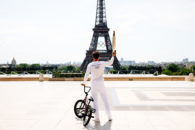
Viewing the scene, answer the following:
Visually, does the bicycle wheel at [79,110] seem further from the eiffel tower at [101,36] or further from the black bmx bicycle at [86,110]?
the eiffel tower at [101,36]

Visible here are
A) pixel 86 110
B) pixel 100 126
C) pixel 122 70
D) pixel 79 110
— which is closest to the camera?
pixel 100 126

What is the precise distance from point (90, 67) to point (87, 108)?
3.65 feet

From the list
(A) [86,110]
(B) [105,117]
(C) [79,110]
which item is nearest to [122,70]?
(B) [105,117]

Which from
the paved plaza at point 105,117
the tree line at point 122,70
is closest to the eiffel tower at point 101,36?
the tree line at point 122,70

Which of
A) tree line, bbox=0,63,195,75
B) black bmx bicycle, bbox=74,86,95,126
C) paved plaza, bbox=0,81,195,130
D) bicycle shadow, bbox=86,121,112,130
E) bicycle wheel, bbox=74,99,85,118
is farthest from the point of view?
tree line, bbox=0,63,195,75

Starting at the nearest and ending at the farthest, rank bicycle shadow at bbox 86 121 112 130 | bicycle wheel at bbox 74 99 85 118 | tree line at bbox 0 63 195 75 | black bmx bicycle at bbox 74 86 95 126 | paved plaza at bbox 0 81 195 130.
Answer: bicycle shadow at bbox 86 121 112 130 < paved plaza at bbox 0 81 195 130 < black bmx bicycle at bbox 74 86 95 126 < bicycle wheel at bbox 74 99 85 118 < tree line at bbox 0 63 195 75

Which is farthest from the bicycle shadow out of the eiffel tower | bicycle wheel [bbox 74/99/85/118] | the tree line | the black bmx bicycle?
the eiffel tower

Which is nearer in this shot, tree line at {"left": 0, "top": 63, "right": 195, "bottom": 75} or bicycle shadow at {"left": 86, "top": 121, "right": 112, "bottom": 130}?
bicycle shadow at {"left": 86, "top": 121, "right": 112, "bottom": 130}

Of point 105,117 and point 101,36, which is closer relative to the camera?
point 105,117

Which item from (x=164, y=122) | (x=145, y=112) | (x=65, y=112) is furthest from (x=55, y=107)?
(x=164, y=122)

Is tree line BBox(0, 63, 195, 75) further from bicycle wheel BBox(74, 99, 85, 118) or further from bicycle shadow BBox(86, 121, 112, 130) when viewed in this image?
bicycle shadow BBox(86, 121, 112, 130)

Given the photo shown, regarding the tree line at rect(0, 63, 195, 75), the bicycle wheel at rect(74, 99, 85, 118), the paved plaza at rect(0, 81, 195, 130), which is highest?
the tree line at rect(0, 63, 195, 75)

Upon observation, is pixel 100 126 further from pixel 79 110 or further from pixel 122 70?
pixel 122 70

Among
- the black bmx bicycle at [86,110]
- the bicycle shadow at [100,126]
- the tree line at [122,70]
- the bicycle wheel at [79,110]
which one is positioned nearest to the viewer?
the bicycle shadow at [100,126]
